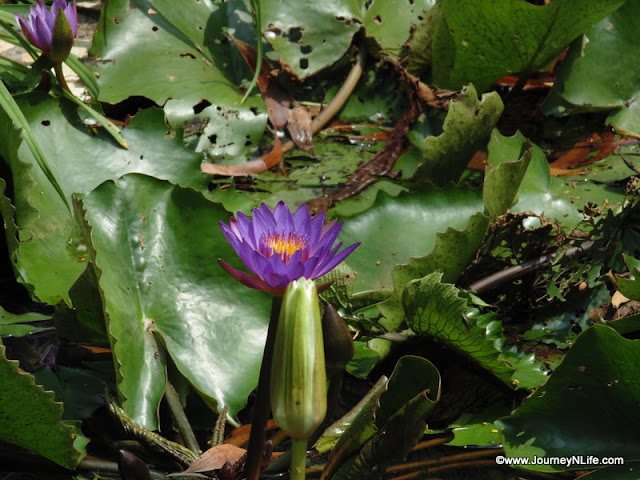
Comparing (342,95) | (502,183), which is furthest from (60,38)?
(502,183)

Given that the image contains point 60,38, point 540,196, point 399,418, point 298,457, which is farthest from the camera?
point 540,196

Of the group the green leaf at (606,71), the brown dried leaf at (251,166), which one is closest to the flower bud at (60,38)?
the brown dried leaf at (251,166)

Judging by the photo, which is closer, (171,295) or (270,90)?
(171,295)

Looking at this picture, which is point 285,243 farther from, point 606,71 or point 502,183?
point 606,71

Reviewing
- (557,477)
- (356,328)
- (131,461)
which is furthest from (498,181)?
(131,461)

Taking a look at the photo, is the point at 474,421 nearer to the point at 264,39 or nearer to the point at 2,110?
the point at 2,110

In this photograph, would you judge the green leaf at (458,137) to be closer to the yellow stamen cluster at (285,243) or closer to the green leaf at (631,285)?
the green leaf at (631,285)
